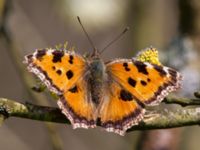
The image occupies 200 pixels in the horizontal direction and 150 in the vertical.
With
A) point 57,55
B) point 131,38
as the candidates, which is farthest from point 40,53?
point 131,38

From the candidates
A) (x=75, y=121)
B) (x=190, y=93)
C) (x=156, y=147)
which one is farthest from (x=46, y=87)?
(x=190, y=93)

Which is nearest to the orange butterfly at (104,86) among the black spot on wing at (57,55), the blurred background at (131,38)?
the black spot on wing at (57,55)

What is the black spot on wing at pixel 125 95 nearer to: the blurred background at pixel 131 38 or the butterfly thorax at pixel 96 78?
the butterfly thorax at pixel 96 78

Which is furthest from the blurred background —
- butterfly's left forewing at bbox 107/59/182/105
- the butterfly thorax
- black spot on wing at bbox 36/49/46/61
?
black spot on wing at bbox 36/49/46/61

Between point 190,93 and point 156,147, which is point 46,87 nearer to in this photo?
point 156,147

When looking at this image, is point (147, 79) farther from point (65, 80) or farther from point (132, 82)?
point (65, 80)

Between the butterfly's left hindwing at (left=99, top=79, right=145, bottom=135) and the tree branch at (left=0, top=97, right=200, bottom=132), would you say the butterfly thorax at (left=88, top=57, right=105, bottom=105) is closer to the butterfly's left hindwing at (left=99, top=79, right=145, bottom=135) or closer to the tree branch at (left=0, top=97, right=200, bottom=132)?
the butterfly's left hindwing at (left=99, top=79, right=145, bottom=135)

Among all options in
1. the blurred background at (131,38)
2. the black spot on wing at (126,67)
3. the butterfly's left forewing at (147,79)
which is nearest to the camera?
the butterfly's left forewing at (147,79)

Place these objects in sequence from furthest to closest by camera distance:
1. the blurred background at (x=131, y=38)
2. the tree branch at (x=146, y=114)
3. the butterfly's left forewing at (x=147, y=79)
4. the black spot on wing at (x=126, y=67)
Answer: the blurred background at (x=131, y=38) → the black spot on wing at (x=126, y=67) → the butterfly's left forewing at (x=147, y=79) → the tree branch at (x=146, y=114)
